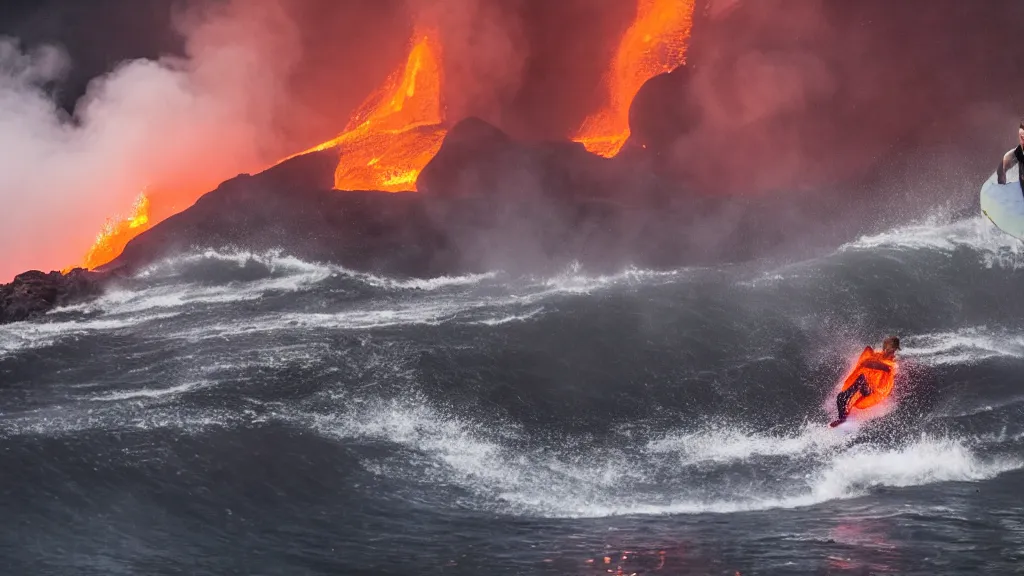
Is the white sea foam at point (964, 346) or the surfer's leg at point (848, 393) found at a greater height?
the white sea foam at point (964, 346)

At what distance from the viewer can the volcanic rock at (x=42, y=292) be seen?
2469 centimetres

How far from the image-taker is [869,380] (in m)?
18.0

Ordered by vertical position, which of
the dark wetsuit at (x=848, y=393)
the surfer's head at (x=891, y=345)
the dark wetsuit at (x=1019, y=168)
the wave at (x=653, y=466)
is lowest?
the wave at (x=653, y=466)

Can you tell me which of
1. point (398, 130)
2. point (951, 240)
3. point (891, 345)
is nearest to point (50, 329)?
point (398, 130)

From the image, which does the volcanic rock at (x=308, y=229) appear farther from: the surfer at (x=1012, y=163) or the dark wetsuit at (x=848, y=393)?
the surfer at (x=1012, y=163)

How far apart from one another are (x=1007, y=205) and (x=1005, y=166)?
444mm

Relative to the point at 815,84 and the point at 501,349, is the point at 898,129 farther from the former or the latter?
the point at 501,349

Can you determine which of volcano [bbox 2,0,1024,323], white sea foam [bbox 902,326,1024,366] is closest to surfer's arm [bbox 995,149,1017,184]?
white sea foam [bbox 902,326,1024,366]

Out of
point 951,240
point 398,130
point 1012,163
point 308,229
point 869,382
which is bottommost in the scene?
point 869,382

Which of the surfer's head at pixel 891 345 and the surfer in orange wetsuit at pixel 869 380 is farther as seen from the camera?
the surfer's head at pixel 891 345

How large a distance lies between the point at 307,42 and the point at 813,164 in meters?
18.8

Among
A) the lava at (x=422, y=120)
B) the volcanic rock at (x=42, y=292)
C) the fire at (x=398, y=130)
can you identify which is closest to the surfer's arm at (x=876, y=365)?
the lava at (x=422, y=120)

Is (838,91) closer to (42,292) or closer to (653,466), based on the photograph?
(653,466)

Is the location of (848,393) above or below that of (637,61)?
below
